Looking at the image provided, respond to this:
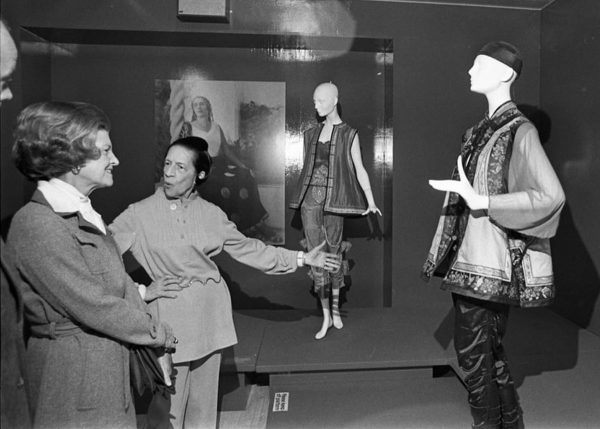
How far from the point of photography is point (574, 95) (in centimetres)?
394

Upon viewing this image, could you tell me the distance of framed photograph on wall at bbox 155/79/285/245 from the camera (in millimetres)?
4289

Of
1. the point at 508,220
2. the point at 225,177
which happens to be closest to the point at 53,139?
the point at 508,220

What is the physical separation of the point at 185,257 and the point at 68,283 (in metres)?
0.83

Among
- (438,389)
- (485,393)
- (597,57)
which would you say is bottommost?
(438,389)

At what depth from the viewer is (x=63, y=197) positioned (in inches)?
58.3

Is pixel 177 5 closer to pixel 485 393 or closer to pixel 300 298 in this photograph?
pixel 300 298

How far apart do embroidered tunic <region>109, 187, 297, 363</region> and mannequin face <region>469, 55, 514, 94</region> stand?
56.6 inches

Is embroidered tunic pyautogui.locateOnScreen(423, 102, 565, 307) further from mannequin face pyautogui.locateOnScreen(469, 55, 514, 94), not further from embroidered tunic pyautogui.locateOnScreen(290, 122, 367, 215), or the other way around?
embroidered tunic pyautogui.locateOnScreen(290, 122, 367, 215)

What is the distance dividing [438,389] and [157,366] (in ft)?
6.12

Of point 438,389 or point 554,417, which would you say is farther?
point 438,389

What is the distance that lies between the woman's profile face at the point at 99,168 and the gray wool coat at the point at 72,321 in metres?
0.13

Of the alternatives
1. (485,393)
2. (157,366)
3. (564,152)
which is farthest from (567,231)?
(157,366)

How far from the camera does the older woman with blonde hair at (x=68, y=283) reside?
1404 millimetres

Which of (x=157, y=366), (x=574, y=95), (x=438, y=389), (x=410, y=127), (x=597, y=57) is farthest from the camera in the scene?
(x=410, y=127)
